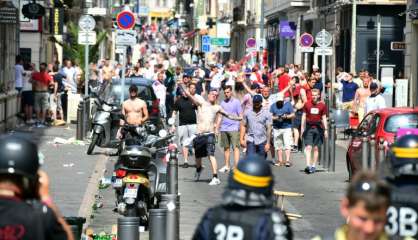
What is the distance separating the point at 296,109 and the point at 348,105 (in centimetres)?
755

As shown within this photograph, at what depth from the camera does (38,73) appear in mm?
35875

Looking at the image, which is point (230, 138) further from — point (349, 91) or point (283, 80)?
point (283, 80)

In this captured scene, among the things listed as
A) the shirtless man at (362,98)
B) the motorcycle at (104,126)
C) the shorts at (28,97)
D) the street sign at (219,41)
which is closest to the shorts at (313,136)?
the motorcycle at (104,126)

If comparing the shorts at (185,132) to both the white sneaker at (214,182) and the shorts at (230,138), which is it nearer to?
the shorts at (230,138)

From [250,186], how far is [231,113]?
1694 centimetres

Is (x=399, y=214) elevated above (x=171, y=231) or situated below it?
above

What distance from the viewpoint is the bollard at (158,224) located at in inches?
491

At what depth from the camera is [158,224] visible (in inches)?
492

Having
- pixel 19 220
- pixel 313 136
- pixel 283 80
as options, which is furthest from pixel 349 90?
pixel 19 220

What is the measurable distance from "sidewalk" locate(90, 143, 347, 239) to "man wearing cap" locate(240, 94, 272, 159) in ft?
2.27

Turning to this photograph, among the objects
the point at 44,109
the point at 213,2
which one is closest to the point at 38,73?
the point at 44,109

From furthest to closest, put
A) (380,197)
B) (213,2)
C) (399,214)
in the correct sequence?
(213,2)
(399,214)
(380,197)

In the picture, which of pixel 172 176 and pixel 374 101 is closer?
pixel 172 176

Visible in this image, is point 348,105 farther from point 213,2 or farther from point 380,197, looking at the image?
point 213,2
